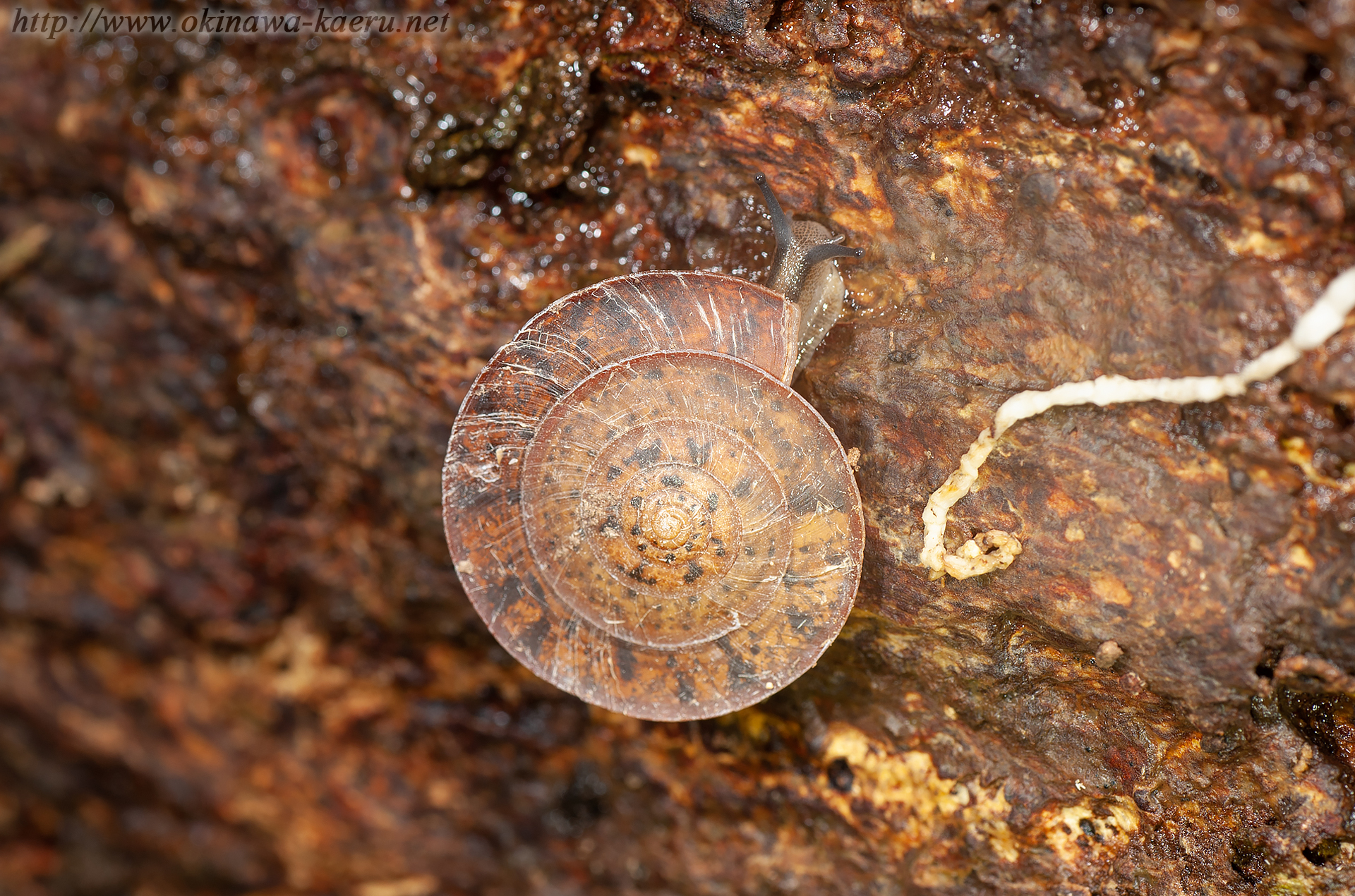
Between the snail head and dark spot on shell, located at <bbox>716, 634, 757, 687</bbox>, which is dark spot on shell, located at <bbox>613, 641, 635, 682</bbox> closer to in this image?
dark spot on shell, located at <bbox>716, 634, 757, 687</bbox>

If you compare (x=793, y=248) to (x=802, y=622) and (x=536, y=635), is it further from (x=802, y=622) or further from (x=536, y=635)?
(x=536, y=635)

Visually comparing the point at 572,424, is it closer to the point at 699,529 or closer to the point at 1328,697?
the point at 699,529

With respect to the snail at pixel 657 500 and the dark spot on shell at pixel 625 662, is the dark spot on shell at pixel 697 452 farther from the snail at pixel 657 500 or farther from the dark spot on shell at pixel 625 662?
the dark spot on shell at pixel 625 662

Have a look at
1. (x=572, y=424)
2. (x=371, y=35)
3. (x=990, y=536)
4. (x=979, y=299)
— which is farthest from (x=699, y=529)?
(x=371, y=35)

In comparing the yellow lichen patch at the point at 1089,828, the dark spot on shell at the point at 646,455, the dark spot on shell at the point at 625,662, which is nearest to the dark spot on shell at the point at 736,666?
the dark spot on shell at the point at 625,662

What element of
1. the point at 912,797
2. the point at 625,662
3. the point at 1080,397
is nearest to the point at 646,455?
the point at 625,662
